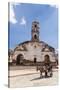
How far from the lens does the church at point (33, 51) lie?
7.16 feet

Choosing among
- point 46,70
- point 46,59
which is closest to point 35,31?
point 46,59

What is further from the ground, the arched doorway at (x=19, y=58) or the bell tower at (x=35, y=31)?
the bell tower at (x=35, y=31)

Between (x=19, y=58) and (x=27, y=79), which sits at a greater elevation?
(x=19, y=58)

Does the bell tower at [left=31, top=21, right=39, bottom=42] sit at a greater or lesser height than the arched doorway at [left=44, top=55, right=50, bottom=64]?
greater

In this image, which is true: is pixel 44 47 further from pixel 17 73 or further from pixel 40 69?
pixel 17 73

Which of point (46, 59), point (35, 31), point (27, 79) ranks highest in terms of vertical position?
point (35, 31)

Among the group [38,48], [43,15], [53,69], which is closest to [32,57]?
[38,48]

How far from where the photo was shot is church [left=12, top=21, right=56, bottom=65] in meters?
2.18

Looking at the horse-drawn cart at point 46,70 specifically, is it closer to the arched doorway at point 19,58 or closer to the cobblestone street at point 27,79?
the cobblestone street at point 27,79

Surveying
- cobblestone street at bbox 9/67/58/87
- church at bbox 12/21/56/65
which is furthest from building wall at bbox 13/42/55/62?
cobblestone street at bbox 9/67/58/87

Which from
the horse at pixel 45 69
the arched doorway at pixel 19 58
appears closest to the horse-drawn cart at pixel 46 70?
the horse at pixel 45 69

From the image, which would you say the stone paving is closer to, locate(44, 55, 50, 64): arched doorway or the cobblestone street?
the cobblestone street

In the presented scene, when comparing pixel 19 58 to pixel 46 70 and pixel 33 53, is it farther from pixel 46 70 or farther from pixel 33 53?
pixel 46 70

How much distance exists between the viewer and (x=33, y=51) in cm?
221
